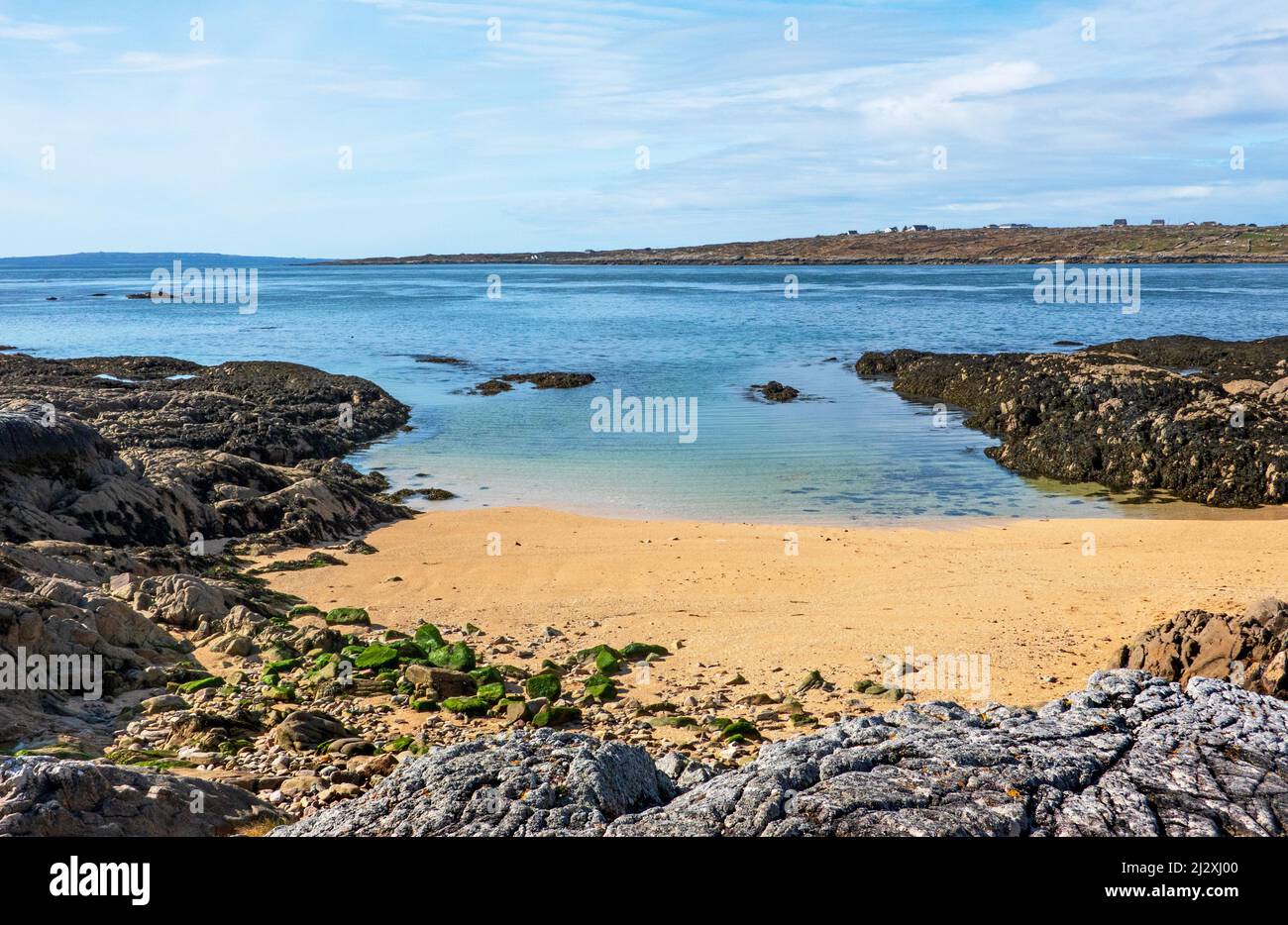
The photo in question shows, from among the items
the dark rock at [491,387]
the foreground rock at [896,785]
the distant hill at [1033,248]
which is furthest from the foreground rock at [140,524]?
the distant hill at [1033,248]

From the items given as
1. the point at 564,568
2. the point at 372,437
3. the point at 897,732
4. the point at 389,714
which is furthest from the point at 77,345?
the point at 897,732

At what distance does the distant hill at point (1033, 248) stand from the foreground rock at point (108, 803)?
13861cm

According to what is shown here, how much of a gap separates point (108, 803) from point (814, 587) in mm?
9016

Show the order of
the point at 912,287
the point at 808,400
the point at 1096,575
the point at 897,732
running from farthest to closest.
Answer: the point at 912,287
the point at 808,400
the point at 1096,575
the point at 897,732

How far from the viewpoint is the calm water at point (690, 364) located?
61.8 ft

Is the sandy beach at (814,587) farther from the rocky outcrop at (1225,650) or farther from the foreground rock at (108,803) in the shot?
the foreground rock at (108,803)

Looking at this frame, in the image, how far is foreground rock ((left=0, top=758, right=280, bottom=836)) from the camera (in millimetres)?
4711

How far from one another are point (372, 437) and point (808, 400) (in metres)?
13.9

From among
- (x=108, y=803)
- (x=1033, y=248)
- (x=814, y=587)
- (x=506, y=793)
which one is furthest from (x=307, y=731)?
(x=1033, y=248)

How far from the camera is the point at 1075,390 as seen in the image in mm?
23328

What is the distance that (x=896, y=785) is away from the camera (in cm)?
454

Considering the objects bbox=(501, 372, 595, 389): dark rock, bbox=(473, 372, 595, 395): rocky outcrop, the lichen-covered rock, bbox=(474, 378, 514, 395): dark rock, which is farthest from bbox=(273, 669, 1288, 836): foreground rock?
bbox=(501, 372, 595, 389): dark rock

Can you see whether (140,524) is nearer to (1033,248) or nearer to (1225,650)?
(1225,650)
